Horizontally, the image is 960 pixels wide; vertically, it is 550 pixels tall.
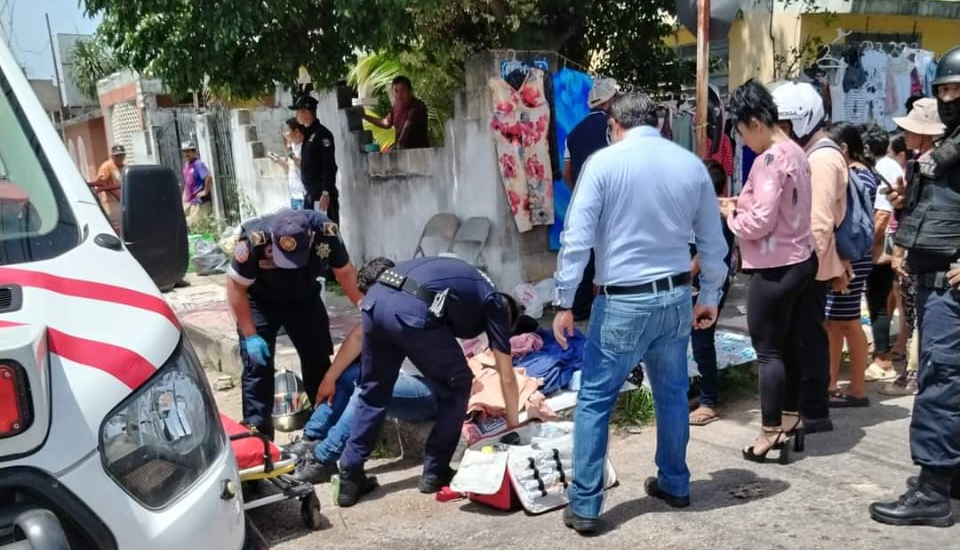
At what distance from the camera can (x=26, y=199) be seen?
221cm

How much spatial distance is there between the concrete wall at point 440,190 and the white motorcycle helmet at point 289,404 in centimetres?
Result: 244

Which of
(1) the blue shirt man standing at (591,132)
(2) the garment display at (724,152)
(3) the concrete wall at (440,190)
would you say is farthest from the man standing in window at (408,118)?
(2) the garment display at (724,152)

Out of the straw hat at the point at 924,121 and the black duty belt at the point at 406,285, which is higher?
the straw hat at the point at 924,121

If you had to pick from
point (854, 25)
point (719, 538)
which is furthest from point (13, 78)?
→ point (854, 25)

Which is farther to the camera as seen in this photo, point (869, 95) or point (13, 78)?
point (869, 95)

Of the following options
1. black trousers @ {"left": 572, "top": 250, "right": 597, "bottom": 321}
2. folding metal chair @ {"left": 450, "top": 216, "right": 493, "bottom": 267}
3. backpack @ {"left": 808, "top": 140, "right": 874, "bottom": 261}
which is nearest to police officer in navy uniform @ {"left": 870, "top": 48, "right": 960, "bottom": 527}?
backpack @ {"left": 808, "top": 140, "right": 874, "bottom": 261}

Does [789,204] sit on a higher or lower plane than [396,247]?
higher

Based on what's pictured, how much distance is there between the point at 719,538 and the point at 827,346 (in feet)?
4.95

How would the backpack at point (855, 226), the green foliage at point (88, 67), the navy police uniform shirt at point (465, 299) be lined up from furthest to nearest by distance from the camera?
the green foliage at point (88, 67), the backpack at point (855, 226), the navy police uniform shirt at point (465, 299)

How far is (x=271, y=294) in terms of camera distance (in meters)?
4.43

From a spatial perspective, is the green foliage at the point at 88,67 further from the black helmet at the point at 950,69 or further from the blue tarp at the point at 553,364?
the black helmet at the point at 950,69

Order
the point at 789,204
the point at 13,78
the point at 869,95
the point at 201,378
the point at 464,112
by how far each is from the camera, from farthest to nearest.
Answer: the point at 869,95, the point at 464,112, the point at 789,204, the point at 13,78, the point at 201,378

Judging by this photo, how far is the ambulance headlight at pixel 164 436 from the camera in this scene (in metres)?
1.76

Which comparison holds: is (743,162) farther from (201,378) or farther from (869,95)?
(201,378)
